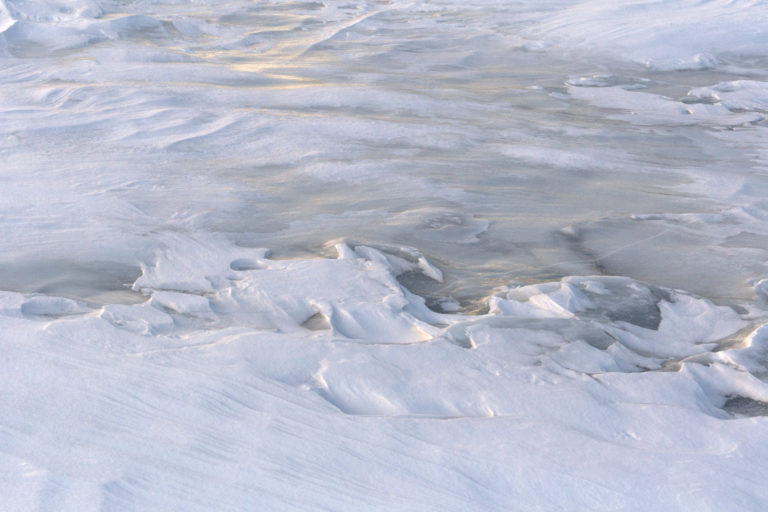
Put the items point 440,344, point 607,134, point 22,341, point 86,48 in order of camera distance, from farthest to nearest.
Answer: point 86,48, point 607,134, point 440,344, point 22,341

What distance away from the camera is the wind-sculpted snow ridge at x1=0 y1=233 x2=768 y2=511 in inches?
50.6

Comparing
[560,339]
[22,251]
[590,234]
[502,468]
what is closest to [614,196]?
[590,234]

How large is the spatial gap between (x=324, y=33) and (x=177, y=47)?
140cm

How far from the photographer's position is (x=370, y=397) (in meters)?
1.58

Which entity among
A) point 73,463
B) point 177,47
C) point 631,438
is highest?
point 177,47

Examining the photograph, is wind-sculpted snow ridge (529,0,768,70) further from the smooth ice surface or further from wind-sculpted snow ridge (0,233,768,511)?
wind-sculpted snow ridge (0,233,768,511)

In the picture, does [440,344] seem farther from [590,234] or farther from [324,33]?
[324,33]

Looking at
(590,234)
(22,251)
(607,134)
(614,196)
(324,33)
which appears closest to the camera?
(22,251)

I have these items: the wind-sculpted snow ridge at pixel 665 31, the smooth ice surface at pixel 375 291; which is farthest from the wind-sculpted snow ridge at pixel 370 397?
the wind-sculpted snow ridge at pixel 665 31

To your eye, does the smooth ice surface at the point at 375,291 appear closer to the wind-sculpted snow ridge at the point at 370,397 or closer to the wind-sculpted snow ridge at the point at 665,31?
the wind-sculpted snow ridge at the point at 370,397

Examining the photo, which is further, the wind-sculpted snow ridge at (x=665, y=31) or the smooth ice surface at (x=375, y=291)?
the wind-sculpted snow ridge at (x=665, y=31)

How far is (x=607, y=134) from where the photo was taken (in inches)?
148

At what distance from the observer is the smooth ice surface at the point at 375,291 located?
1334 millimetres

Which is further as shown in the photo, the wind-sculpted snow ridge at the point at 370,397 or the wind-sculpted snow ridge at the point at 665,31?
the wind-sculpted snow ridge at the point at 665,31
